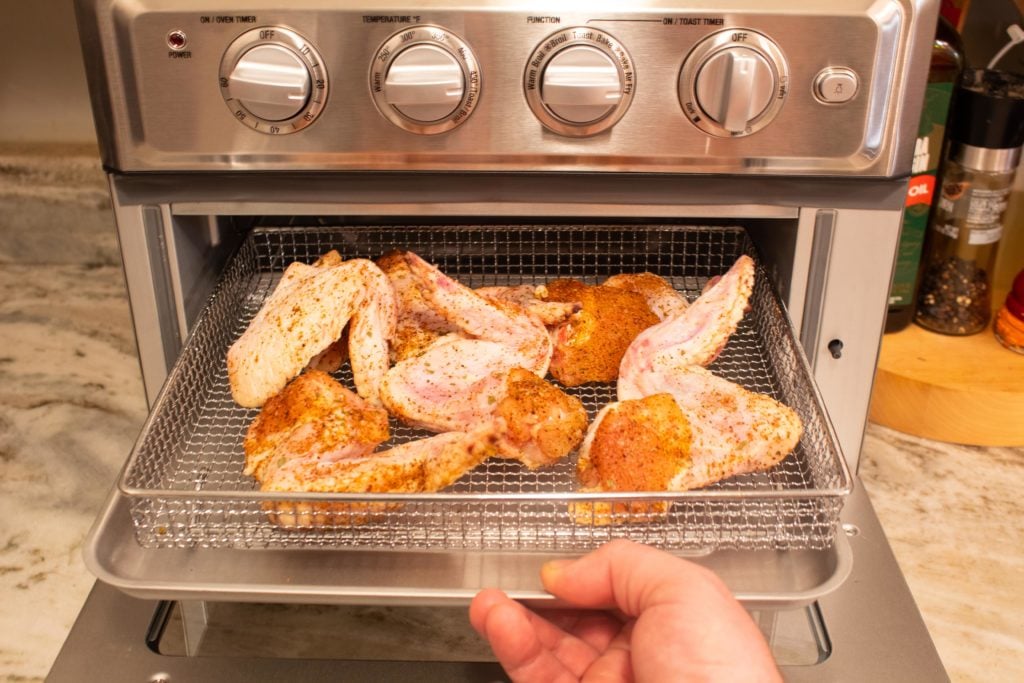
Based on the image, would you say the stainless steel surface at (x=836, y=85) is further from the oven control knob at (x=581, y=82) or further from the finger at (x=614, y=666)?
the finger at (x=614, y=666)

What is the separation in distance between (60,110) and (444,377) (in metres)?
1.01

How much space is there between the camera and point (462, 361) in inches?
35.5

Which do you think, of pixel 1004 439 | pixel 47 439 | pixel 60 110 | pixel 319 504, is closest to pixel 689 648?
pixel 319 504

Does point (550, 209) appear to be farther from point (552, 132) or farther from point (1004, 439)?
point (1004, 439)

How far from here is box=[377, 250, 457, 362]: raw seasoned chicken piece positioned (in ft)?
3.14

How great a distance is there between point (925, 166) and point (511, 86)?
658 millimetres

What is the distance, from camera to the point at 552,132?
32.5 inches

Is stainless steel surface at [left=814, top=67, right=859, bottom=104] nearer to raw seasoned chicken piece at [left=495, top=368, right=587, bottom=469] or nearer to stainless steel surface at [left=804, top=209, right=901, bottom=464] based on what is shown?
stainless steel surface at [left=804, top=209, right=901, bottom=464]

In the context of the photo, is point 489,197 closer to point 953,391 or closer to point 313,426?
point 313,426

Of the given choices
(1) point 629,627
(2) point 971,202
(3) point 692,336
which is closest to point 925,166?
(2) point 971,202

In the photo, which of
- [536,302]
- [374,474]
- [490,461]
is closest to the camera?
[374,474]

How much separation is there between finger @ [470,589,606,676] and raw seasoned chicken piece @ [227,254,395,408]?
0.86 feet

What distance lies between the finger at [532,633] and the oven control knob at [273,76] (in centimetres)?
43

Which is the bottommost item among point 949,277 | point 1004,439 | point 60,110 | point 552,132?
point 1004,439
